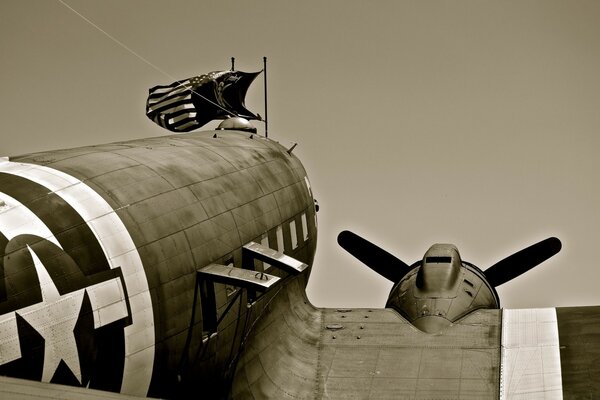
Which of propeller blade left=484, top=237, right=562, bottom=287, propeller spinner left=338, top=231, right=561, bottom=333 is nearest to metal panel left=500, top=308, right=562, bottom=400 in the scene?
propeller spinner left=338, top=231, right=561, bottom=333

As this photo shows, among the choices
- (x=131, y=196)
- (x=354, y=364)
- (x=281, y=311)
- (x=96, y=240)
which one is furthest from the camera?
(x=281, y=311)

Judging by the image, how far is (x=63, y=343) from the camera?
10.1 meters

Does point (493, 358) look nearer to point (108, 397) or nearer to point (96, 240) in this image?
point (96, 240)

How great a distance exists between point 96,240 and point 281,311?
6.84 metres

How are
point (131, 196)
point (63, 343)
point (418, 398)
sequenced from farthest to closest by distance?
1. point (418, 398)
2. point (131, 196)
3. point (63, 343)

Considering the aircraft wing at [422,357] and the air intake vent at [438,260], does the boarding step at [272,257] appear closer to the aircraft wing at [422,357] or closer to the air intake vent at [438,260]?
Result: the aircraft wing at [422,357]

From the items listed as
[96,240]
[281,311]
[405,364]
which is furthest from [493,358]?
[96,240]

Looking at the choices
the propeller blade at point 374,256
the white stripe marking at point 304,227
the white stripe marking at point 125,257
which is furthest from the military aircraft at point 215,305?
the propeller blade at point 374,256

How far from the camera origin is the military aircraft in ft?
33.6

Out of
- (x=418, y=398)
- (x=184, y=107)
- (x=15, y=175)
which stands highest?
(x=15, y=175)

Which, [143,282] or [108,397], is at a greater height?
[108,397]

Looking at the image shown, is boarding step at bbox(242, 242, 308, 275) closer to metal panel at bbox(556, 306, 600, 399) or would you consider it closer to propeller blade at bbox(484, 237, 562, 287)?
metal panel at bbox(556, 306, 600, 399)

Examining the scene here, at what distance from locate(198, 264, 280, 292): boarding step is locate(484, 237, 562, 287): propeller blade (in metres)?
12.3

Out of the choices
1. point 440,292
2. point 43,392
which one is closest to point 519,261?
point 440,292
